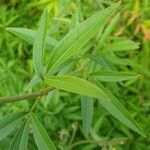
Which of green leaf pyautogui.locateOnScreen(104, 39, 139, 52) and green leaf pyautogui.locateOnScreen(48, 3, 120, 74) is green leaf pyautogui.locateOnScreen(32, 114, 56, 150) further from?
green leaf pyautogui.locateOnScreen(104, 39, 139, 52)

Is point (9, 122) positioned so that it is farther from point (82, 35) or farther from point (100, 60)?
point (100, 60)

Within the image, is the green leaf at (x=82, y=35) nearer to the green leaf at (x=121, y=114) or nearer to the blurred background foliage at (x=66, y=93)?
the green leaf at (x=121, y=114)

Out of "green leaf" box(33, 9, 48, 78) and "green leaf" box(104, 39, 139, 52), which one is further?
"green leaf" box(104, 39, 139, 52)

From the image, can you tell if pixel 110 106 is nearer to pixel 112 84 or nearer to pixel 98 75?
pixel 98 75

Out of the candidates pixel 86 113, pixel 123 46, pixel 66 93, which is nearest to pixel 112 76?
pixel 86 113

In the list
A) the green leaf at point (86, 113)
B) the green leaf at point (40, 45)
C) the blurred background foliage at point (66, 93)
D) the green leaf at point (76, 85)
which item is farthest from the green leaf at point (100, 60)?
the green leaf at point (76, 85)

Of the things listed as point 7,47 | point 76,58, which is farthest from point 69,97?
point 76,58

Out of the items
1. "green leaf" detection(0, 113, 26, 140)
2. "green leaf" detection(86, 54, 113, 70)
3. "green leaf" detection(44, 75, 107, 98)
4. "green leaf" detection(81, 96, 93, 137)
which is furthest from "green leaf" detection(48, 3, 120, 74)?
"green leaf" detection(86, 54, 113, 70)
